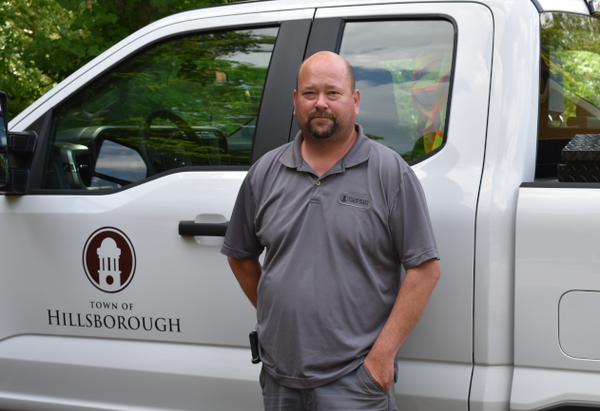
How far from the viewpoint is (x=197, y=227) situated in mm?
2414

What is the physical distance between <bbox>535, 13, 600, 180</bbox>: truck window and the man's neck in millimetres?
867

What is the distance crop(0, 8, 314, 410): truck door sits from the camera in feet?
8.05

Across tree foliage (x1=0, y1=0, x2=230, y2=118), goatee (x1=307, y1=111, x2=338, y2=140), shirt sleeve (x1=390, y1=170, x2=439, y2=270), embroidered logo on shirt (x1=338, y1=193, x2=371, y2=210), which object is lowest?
shirt sleeve (x1=390, y1=170, x2=439, y2=270)

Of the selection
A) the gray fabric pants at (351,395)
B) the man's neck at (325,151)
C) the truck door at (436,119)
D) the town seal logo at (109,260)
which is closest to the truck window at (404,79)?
the truck door at (436,119)

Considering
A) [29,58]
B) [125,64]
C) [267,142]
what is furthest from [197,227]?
[29,58]

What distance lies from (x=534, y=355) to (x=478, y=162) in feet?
2.06

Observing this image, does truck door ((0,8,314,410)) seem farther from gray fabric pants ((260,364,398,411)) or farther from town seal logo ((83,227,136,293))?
gray fabric pants ((260,364,398,411))

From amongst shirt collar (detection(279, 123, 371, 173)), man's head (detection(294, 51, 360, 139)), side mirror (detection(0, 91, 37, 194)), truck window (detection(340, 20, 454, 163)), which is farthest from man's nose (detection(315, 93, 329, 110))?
side mirror (detection(0, 91, 37, 194))

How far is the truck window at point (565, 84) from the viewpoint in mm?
2486

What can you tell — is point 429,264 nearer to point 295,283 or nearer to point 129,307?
point 295,283

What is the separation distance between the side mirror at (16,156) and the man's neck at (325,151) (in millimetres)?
1261

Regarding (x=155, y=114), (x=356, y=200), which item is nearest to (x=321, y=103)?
(x=356, y=200)

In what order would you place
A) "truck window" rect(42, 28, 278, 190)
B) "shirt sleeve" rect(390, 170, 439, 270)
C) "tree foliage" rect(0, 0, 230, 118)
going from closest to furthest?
"shirt sleeve" rect(390, 170, 439, 270) → "truck window" rect(42, 28, 278, 190) → "tree foliage" rect(0, 0, 230, 118)

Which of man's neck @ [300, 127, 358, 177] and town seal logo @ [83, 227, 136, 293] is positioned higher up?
man's neck @ [300, 127, 358, 177]
